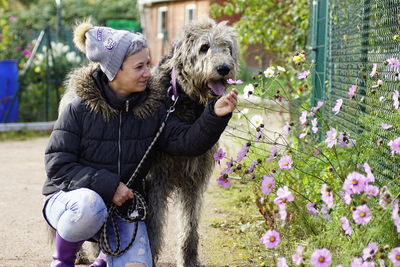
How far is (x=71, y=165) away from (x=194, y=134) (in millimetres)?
709

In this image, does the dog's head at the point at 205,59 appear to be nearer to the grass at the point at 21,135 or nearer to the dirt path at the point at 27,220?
the dirt path at the point at 27,220

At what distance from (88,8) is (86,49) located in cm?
3825

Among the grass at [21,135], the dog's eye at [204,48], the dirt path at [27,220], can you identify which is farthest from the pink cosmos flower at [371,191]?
the grass at [21,135]

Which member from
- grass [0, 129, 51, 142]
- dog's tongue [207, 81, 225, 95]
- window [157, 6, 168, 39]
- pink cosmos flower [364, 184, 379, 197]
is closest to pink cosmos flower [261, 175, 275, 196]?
pink cosmos flower [364, 184, 379, 197]

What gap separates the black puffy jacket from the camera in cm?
395

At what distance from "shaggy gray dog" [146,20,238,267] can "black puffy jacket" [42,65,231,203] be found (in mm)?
198

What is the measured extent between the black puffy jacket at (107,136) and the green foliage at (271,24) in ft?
15.0

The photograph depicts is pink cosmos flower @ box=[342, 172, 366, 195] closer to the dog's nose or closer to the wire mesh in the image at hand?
the wire mesh

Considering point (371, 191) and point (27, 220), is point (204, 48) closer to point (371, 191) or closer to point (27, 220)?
point (371, 191)

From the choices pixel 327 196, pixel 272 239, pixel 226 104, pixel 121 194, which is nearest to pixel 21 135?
pixel 121 194

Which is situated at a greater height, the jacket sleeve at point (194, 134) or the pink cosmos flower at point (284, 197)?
the jacket sleeve at point (194, 134)

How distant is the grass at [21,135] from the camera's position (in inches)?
473

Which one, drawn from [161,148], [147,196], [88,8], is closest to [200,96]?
[161,148]

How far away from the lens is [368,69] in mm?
4973
